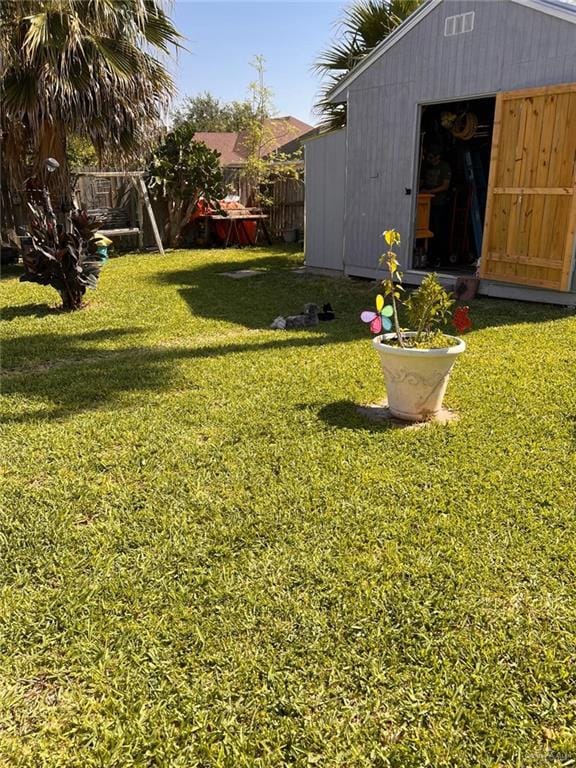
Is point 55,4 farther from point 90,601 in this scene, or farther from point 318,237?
point 90,601

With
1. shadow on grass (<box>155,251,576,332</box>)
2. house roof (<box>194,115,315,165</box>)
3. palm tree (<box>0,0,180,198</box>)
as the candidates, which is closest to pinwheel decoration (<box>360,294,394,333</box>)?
shadow on grass (<box>155,251,576,332</box>)

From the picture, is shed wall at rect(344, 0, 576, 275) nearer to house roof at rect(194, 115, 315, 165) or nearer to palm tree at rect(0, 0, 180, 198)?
palm tree at rect(0, 0, 180, 198)

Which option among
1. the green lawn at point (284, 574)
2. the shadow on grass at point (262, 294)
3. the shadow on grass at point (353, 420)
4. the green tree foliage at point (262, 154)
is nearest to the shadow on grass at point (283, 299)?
the shadow on grass at point (262, 294)

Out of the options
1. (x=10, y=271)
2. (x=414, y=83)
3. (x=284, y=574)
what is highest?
(x=414, y=83)

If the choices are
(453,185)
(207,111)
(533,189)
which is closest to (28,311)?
(533,189)

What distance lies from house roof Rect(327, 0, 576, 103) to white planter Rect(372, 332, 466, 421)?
4.72 m

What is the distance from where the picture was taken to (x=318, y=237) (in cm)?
999

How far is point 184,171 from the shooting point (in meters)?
12.8

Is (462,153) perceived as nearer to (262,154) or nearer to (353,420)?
(353,420)

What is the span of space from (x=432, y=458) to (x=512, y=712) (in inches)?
61.2

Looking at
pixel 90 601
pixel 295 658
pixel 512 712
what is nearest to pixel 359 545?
pixel 295 658

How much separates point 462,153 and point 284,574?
8.91 metres

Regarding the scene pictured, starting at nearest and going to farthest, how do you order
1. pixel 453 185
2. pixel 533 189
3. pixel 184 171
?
1. pixel 533 189
2. pixel 453 185
3. pixel 184 171

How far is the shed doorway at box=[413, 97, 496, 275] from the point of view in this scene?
8812 millimetres
